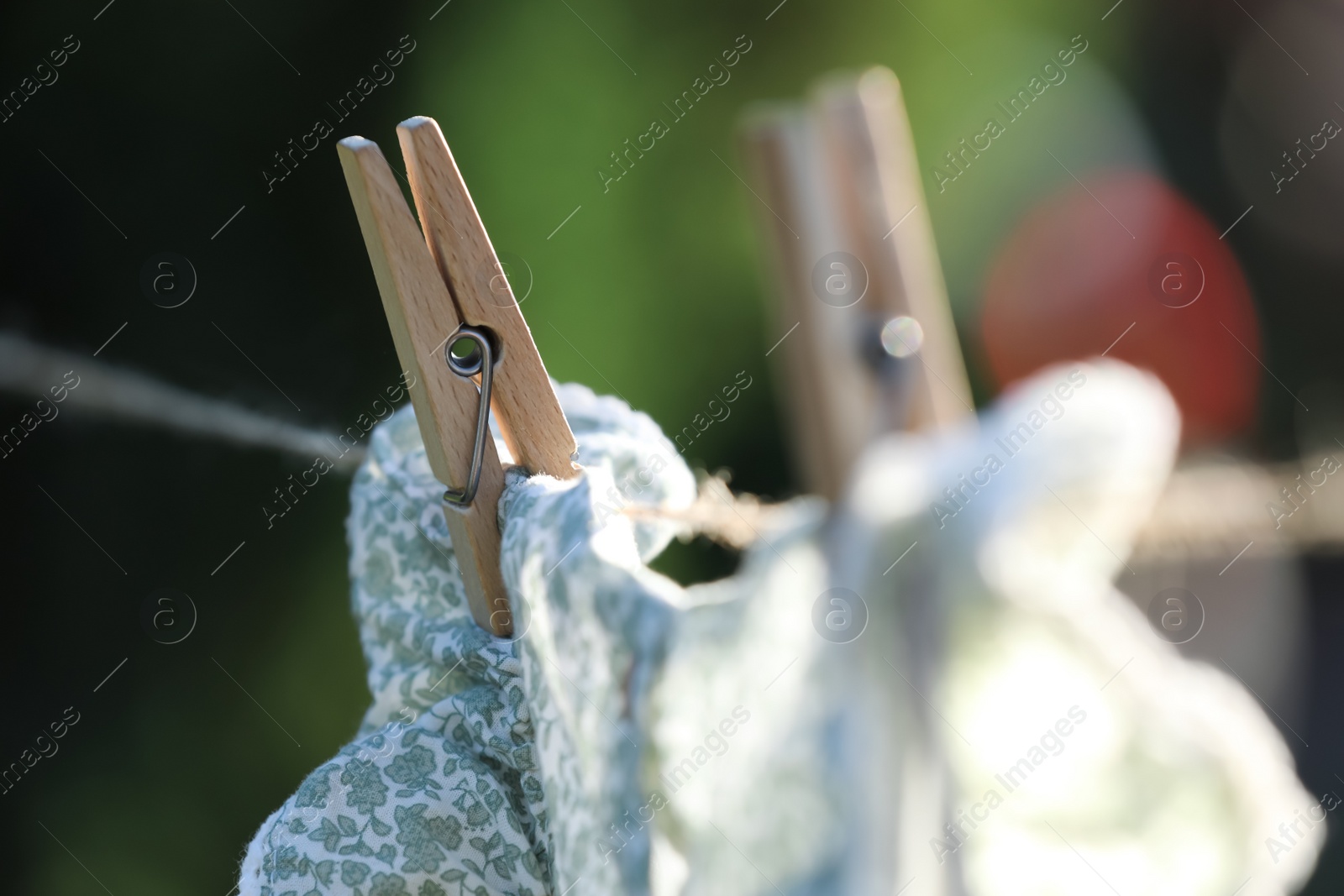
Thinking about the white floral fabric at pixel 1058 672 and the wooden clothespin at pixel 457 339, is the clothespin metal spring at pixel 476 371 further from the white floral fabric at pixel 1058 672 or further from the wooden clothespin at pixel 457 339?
the white floral fabric at pixel 1058 672

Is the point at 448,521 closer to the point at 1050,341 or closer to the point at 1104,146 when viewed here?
the point at 1050,341

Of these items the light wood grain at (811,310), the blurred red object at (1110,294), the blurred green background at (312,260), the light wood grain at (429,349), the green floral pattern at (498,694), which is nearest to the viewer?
the light wood grain at (811,310)

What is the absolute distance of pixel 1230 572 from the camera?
6.34ft

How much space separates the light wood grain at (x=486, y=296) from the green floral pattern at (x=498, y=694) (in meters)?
0.03

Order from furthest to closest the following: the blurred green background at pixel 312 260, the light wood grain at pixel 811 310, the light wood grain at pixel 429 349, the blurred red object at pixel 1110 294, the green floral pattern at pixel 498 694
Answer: the blurred red object at pixel 1110 294
the blurred green background at pixel 312 260
the light wood grain at pixel 429 349
the green floral pattern at pixel 498 694
the light wood grain at pixel 811 310

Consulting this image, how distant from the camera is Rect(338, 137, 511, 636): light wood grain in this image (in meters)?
0.47

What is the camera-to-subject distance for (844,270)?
9.4 inches

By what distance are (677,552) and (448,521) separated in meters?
1.59

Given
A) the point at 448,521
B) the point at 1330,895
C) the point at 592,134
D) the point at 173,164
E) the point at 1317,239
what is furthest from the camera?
the point at 1317,239

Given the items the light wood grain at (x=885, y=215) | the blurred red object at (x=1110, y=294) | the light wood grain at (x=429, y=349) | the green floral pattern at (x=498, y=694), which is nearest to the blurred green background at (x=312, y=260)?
the blurred red object at (x=1110, y=294)

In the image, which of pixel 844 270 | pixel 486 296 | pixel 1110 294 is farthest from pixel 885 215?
pixel 1110 294

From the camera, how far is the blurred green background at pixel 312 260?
1640mm

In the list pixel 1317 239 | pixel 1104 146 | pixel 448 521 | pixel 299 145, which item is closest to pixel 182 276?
pixel 299 145

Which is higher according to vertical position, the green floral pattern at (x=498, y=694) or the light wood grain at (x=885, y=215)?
the light wood grain at (x=885, y=215)
